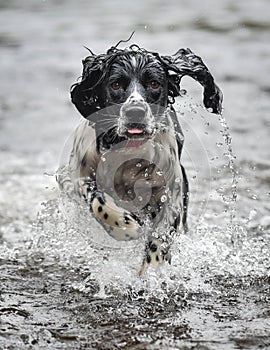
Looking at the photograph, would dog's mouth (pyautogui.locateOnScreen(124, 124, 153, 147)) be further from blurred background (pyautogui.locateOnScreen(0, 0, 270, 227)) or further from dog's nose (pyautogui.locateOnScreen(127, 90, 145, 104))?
blurred background (pyautogui.locateOnScreen(0, 0, 270, 227))

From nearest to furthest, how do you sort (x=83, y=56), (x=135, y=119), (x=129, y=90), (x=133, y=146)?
(x=135, y=119) < (x=129, y=90) < (x=133, y=146) < (x=83, y=56)

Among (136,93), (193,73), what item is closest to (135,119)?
(136,93)

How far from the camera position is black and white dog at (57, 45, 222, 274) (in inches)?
189

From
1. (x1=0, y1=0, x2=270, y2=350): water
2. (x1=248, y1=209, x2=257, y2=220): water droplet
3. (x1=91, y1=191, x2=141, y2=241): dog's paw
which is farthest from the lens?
(x1=248, y1=209, x2=257, y2=220): water droplet

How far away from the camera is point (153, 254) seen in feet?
16.8

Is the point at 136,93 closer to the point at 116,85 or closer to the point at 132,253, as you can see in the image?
the point at 116,85

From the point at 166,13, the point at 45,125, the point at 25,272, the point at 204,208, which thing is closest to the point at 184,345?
the point at 25,272

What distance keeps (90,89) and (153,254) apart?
101cm

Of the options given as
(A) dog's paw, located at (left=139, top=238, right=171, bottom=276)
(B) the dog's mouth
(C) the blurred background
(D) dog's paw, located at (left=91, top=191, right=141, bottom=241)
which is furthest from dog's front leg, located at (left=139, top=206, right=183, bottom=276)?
(C) the blurred background

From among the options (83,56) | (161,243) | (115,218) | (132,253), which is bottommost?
(83,56)

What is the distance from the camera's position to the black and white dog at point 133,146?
4.80m

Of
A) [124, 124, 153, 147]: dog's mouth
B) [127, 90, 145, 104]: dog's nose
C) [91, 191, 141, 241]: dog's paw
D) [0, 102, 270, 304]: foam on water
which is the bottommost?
[0, 102, 270, 304]: foam on water

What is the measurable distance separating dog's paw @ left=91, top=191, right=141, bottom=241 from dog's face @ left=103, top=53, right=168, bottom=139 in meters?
0.45

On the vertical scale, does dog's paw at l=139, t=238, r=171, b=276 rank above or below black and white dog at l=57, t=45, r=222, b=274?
below
